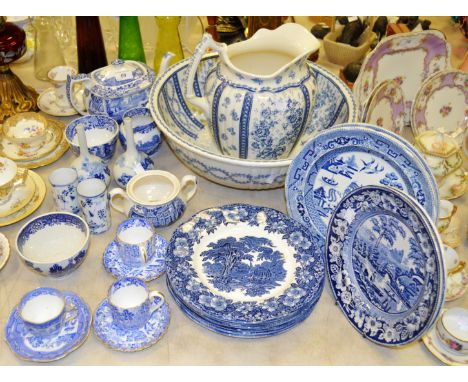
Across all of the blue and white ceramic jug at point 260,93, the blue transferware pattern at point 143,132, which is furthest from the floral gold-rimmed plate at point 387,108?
the blue transferware pattern at point 143,132

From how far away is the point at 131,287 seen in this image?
125 cm

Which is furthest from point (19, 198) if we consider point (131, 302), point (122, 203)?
point (131, 302)

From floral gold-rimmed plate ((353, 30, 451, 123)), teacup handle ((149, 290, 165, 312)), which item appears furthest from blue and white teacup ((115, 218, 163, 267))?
floral gold-rimmed plate ((353, 30, 451, 123))

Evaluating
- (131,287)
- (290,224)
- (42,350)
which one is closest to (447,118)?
(290,224)

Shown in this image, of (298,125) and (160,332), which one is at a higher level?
(298,125)

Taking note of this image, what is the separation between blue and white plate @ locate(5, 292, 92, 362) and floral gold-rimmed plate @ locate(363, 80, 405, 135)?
2.99 feet

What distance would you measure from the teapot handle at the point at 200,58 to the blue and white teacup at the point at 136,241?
13.9 inches

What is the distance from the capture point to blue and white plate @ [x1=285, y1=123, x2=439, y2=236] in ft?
3.94

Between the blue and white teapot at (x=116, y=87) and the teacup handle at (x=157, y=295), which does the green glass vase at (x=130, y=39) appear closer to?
the blue and white teapot at (x=116, y=87)

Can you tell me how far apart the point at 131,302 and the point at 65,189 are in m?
0.38

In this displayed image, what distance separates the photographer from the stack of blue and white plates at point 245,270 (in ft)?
3.87

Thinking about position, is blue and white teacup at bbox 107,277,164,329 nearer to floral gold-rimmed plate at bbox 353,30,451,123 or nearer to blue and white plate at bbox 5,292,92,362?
blue and white plate at bbox 5,292,92,362

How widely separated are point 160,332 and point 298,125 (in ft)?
2.11

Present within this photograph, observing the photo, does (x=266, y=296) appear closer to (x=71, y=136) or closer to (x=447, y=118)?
(x=71, y=136)
